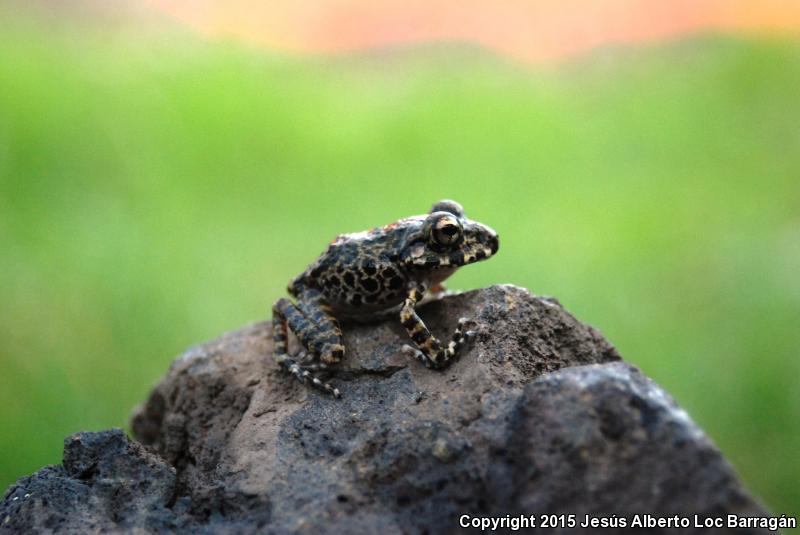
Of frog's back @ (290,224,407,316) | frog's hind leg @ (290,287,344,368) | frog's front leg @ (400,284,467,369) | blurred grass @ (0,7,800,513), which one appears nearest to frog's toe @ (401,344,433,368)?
frog's front leg @ (400,284,467,369)

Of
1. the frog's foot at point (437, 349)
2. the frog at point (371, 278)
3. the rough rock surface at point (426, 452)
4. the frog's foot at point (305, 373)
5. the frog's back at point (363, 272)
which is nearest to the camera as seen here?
the rough rock surface at point (426, 452)

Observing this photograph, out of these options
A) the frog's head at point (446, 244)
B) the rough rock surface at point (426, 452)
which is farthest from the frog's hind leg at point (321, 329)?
the frog's head at point (446, 244)

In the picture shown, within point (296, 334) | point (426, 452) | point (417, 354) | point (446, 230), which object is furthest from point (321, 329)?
point (426, 452)

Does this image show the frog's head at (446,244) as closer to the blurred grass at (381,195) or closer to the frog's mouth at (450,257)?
the frog's mouth at (450,257)

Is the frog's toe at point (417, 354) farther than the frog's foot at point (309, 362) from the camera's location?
No

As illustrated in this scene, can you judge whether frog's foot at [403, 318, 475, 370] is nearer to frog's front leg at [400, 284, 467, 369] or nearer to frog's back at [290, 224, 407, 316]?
frog's front leg at [400, 284, 467, 369]

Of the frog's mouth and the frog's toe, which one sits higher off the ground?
the frog's mouth

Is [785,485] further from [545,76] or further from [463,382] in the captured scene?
[545,76]
